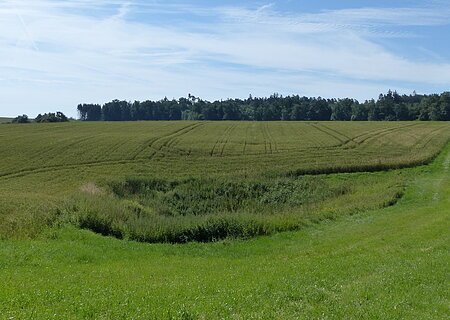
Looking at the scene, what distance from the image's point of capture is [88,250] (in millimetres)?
19625

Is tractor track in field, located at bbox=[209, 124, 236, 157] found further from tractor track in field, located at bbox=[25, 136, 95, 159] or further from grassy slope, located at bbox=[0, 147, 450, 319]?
grassy slope, located at bbox=[0, 147, 450, 319]

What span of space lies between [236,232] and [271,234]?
201cm

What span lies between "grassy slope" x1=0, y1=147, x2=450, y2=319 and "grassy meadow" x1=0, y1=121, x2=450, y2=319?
0.17 feet

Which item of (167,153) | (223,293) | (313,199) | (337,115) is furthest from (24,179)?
(337,115)

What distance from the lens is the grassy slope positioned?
33.2 ft

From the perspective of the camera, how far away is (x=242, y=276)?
47.9 ft

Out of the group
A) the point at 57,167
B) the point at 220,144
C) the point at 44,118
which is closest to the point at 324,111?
the point at 44,118

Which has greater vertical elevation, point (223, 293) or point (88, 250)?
point (223, 293)

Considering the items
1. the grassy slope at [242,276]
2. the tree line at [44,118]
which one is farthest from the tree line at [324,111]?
the grassy slope at [242,276]

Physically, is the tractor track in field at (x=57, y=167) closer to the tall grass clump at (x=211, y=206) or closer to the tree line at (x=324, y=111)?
the tall grass clump at (x=211, y=206)

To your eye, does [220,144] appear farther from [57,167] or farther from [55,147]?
[57,167]

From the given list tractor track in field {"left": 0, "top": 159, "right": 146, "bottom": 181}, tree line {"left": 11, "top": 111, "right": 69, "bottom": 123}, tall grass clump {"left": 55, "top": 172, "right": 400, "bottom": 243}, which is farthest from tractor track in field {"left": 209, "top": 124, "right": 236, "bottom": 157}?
tree line {"left": 11, "top": 111, "right": 69, "bottom": 123}

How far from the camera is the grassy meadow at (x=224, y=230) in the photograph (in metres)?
10.8

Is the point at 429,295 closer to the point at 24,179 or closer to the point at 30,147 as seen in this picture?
the point at 24,179
